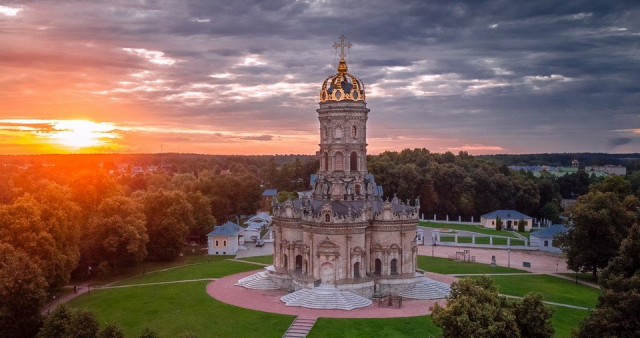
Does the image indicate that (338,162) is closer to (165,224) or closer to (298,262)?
(298,262)

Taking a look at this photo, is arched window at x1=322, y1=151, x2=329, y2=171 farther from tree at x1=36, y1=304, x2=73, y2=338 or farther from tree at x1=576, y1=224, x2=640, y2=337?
tree at x1=576, y1=224, x2=640, y2=337

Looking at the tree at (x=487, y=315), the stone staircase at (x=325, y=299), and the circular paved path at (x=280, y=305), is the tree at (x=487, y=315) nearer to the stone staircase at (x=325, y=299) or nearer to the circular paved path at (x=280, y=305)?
the circular paved path at (x=280, y=305)

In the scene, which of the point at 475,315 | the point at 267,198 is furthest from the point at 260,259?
the point at 267,198

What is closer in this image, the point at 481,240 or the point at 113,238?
the point at 113,238

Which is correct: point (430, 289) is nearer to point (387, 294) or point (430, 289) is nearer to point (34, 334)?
point (387, 294)

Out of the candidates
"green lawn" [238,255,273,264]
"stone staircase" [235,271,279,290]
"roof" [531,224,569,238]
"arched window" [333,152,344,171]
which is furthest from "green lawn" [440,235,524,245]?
"stone staircase" [235,271,279,290]

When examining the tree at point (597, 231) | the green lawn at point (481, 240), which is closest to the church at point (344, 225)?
the tree at point (597, 231)
